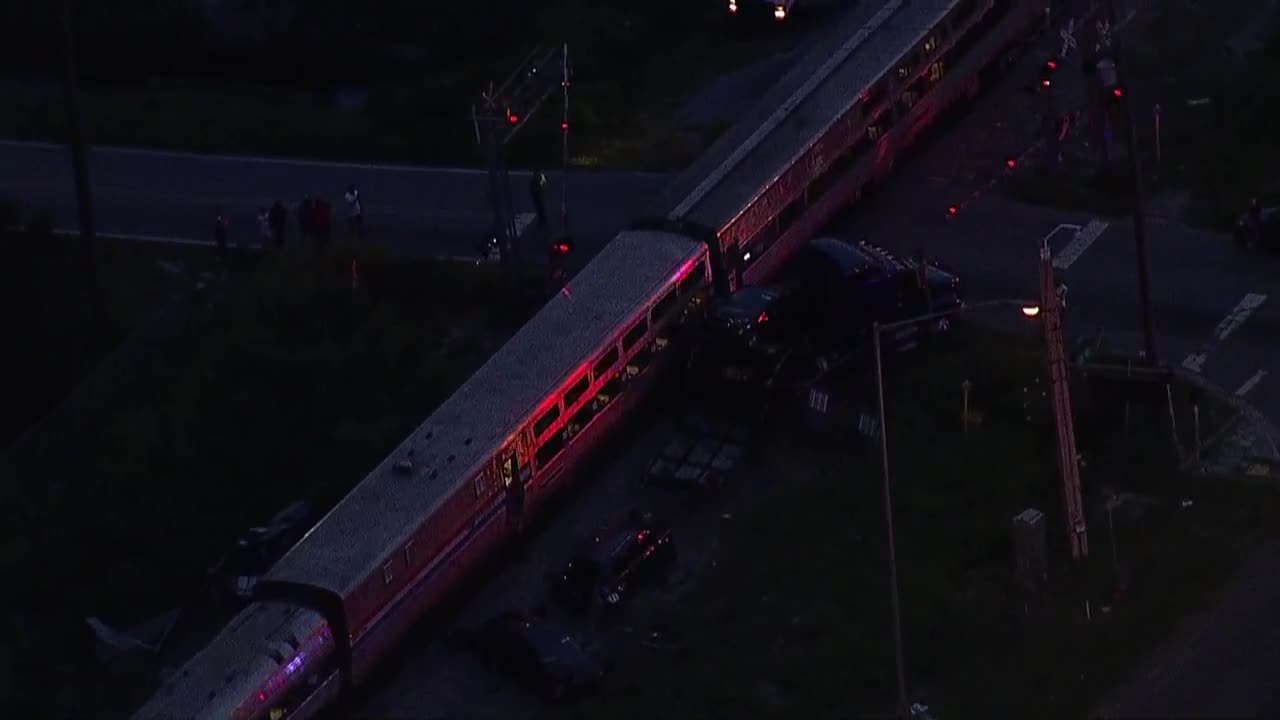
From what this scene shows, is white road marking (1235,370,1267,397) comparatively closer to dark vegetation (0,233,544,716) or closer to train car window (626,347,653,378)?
train car window (626,347,653,378)

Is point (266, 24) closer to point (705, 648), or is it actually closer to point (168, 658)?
point (168, 658)

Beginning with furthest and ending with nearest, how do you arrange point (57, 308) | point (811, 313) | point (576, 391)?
point (57, 308), point (811, 313), point (576, 391)

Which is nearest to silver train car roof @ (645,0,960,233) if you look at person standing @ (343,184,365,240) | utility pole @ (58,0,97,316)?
person standing @ (343,184,365,240)

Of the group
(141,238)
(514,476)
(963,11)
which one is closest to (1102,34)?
(963,11)

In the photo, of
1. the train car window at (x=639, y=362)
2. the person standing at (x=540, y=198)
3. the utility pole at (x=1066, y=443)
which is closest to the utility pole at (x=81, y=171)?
the person standing at (x=540, y=198)

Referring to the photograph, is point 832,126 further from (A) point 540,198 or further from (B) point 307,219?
(B) point 307,219

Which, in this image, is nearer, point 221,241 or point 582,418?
point 582,418
